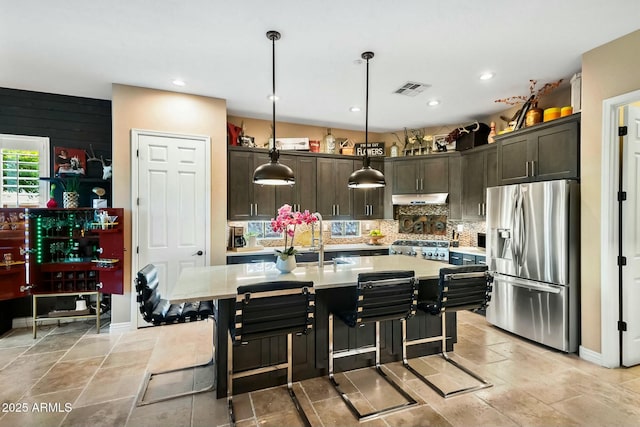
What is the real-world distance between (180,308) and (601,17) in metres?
4.11

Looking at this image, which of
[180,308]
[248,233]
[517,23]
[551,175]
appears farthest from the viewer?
[248,233]

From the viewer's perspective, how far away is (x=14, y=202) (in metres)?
3.92

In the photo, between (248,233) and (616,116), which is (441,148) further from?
(248,233)

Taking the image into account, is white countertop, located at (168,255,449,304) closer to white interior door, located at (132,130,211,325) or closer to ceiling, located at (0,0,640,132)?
white interior door, located at (132,130,211,325)

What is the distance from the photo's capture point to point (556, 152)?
3287 millimetres

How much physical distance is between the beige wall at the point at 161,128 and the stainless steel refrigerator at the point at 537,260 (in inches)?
138

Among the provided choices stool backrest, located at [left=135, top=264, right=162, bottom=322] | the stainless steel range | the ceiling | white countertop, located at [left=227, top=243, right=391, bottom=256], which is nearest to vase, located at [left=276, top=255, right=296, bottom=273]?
stool backrest, located at [left=135, top=264, right=162, bottom=322]

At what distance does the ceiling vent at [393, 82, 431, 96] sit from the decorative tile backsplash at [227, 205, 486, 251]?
6.97ft

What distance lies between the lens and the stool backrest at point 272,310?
6.72 ft

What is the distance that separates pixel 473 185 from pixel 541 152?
1.38 m

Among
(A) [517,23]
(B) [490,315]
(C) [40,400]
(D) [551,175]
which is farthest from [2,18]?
(B) [490,315]

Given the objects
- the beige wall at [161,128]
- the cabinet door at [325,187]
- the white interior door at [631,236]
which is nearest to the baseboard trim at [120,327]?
the beige wall at [161,128]

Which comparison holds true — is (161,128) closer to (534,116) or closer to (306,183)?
(306,183)

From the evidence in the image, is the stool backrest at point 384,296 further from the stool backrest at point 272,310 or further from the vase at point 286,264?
the vase at point 286,264
